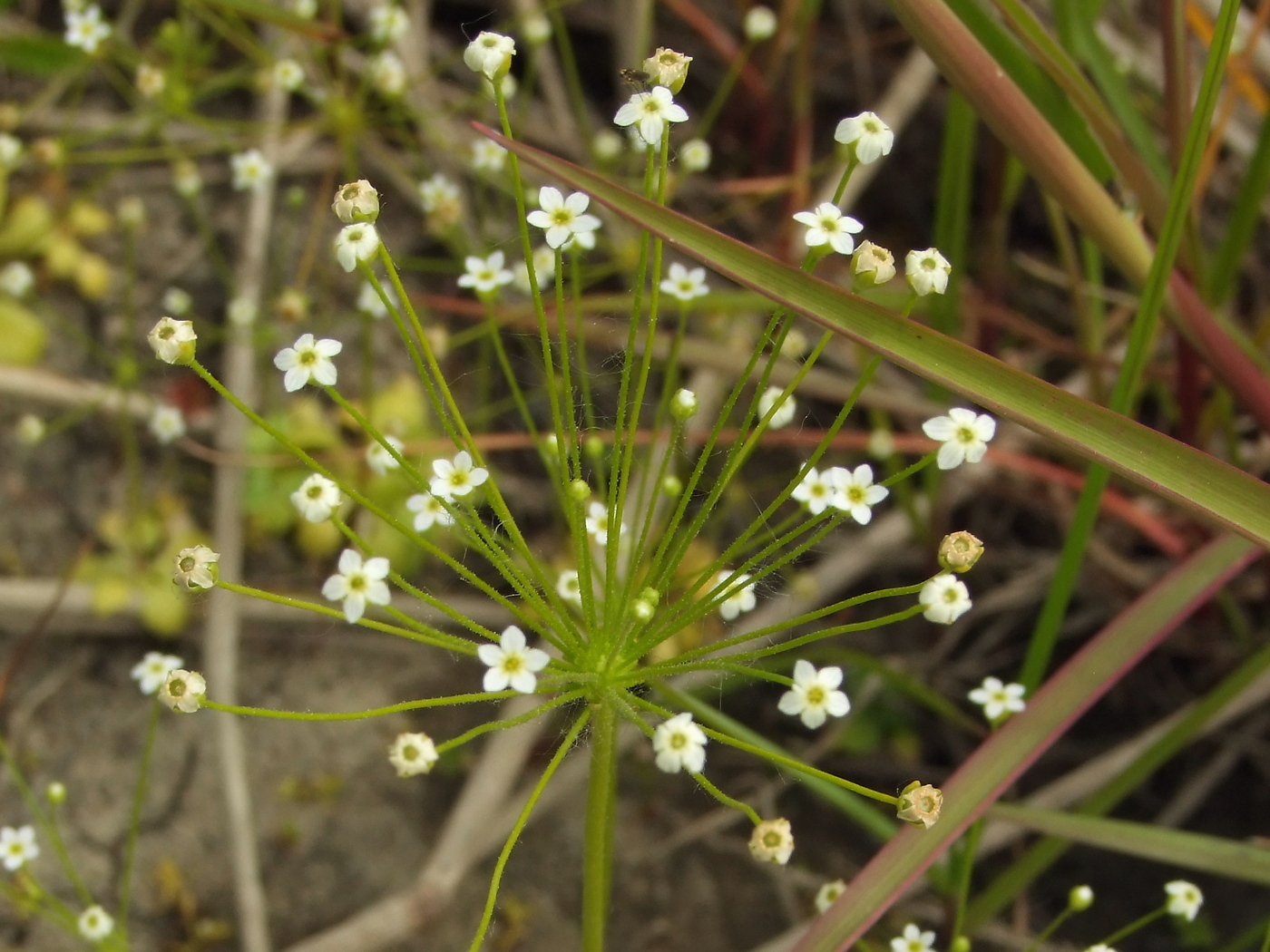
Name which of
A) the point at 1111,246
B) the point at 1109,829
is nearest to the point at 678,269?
the point at 1111,246

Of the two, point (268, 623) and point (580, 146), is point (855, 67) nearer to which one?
point (580, 146)

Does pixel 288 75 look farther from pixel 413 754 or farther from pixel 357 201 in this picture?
pixel 413 754

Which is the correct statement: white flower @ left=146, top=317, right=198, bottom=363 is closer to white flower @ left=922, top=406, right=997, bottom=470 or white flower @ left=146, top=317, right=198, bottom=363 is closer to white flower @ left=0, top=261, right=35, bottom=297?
white flower @ left=922, top=406, right=997, bottom=470

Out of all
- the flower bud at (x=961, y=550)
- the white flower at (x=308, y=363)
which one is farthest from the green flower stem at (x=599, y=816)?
the white flower at (x=308, y=363)

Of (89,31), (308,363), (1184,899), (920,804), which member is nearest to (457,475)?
(308,363)

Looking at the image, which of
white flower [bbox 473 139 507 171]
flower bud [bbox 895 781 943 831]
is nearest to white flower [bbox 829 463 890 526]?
flower bud [bbox 895 781 943 831]

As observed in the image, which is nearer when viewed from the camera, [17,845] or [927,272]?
[927,272]
